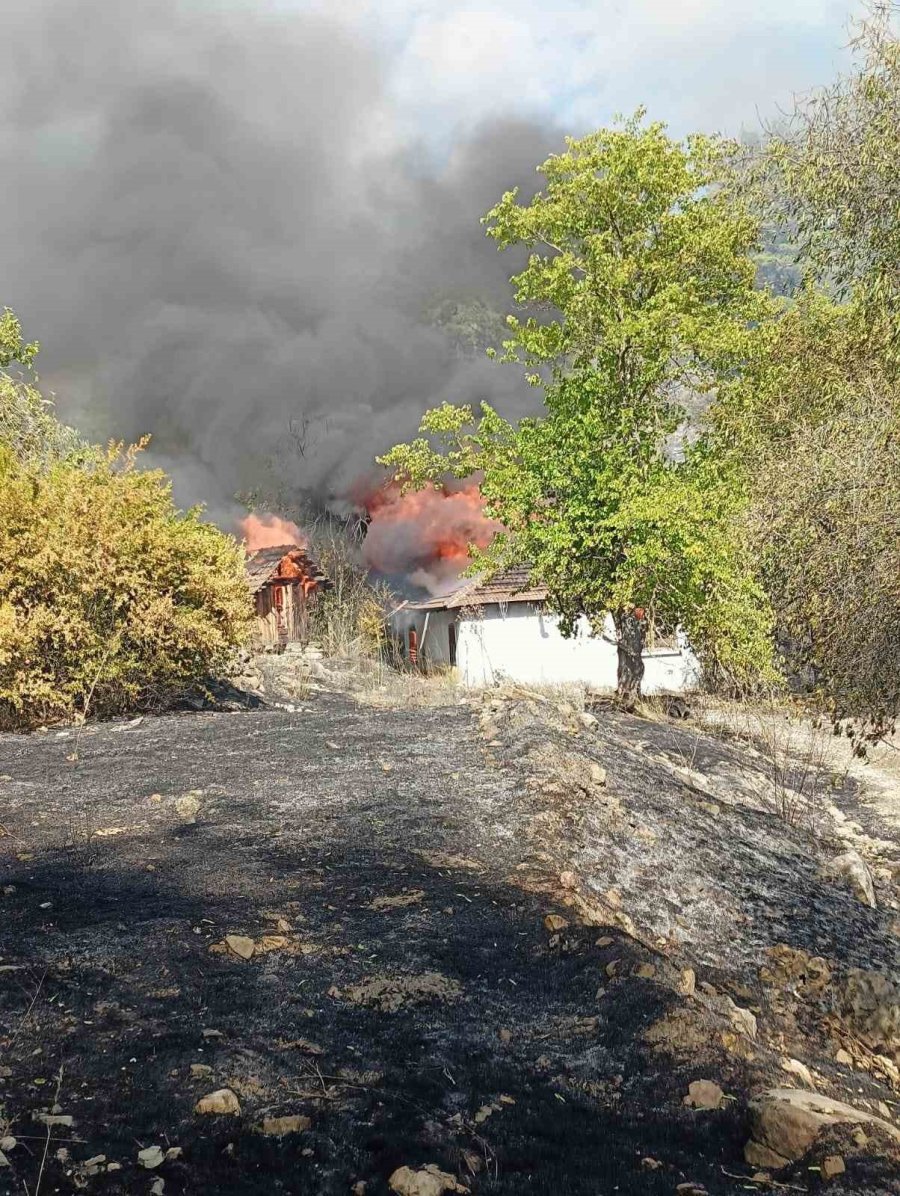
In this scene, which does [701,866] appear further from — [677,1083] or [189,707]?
[189,707]

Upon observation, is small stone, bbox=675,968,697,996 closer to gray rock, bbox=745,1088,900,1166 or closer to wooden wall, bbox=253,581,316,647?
gray rock, bbox=745,1088,900,1166

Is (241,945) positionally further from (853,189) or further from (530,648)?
(530,648)

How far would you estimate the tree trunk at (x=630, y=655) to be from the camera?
16.9 metres

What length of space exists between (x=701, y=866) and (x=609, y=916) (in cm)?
146

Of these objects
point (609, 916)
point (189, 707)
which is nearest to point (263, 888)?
point (609, 916)

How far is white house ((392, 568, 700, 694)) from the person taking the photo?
24.2 meters

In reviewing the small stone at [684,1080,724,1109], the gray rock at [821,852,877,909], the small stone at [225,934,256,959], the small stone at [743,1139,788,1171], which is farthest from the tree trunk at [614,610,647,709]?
the small stone at [743,1139,788,1171]

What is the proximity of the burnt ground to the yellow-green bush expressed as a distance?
4.23 meters

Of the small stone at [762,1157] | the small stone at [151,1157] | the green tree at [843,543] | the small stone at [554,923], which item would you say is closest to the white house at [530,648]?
the green tree at [843,543]

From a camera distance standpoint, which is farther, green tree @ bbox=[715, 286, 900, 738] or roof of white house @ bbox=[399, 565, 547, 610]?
roof of white house @ bbox=[399, 565, 547, 610]

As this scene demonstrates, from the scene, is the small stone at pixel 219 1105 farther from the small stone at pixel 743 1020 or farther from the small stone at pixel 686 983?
the small stone at pixel 743 1020

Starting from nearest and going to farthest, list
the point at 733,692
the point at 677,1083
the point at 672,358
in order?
the point at 677,1083 → the point at 672,358 → the point at 733,692

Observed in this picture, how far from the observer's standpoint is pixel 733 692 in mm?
17828

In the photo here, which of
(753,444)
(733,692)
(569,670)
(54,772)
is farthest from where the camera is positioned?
(569,670)
